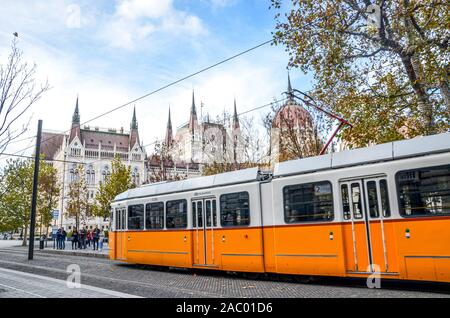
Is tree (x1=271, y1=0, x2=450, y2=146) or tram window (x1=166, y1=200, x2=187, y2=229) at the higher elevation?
tree (x1=271, y1=0, x2=450, y2=146)

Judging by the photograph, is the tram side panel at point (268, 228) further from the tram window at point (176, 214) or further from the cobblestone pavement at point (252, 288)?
the tram window at point (176, 214)

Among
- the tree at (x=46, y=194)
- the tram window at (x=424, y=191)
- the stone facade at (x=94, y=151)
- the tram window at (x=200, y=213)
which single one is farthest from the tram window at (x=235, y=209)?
the stone facade at (x=94, y=151)

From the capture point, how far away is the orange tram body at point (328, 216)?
8711mm

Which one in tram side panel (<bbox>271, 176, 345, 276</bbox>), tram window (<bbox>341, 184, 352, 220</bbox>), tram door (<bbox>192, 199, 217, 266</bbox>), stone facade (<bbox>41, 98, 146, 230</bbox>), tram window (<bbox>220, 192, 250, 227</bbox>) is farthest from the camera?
stone facade (<bbox>41, 98, 146, 230</bbox>)

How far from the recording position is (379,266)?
9.26 metres

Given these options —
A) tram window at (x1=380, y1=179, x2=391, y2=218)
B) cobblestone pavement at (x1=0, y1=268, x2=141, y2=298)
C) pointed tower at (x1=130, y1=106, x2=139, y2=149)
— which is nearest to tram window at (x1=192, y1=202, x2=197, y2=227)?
cobblestone pavement at (x1=0, y1=268, x2=141, y2=298)

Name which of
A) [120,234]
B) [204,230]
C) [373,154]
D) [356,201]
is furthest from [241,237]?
[120,234]

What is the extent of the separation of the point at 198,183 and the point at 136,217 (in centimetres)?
395

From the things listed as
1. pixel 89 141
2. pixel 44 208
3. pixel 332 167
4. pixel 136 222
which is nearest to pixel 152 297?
pixel 332 167

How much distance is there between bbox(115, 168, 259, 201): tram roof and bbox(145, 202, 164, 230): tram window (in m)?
0.46

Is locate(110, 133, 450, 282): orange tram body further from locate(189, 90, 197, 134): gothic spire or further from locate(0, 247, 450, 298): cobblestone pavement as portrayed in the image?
locate(189, 90, 197, 134): gothic spire

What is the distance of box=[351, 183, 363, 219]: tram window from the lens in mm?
9711
